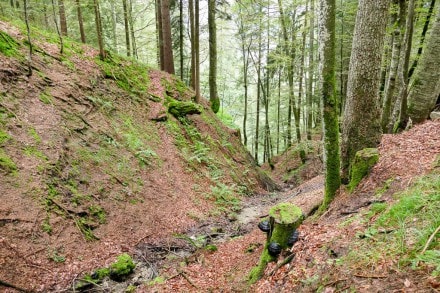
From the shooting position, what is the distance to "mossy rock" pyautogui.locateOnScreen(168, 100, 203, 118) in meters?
12.2

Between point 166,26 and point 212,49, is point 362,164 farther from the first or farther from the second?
point 212,49

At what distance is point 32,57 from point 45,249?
6364mm

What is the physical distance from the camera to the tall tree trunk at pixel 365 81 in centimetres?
481

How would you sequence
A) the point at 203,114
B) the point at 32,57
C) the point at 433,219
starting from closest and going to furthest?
the point at 433,219 → the point at 32,57 → the point at 203,114

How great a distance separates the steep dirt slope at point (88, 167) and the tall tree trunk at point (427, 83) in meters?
6.31

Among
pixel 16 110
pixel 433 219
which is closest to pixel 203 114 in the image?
pixel 16 110

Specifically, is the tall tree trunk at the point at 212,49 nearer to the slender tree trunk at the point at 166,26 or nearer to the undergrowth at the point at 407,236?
the slender tree trunk at the point at 166,26

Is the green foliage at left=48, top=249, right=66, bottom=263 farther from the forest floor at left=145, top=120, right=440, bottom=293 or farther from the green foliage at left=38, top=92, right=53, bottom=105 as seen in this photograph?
the green foliage at left=38, top=92, right=53, bottom=105

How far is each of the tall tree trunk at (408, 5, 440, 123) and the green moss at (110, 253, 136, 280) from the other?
815cm

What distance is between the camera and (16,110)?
21.7 feet

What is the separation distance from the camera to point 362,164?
5.02 metres

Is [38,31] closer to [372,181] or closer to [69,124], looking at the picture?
[69,124]

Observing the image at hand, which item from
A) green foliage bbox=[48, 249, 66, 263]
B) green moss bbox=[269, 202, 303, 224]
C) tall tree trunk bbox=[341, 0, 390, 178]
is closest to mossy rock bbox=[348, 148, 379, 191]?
tall tree trunk bbox=[341, 0, 390, 178]

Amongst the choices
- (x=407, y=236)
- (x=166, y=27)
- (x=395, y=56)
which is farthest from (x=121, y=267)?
(x=166, y=27)
